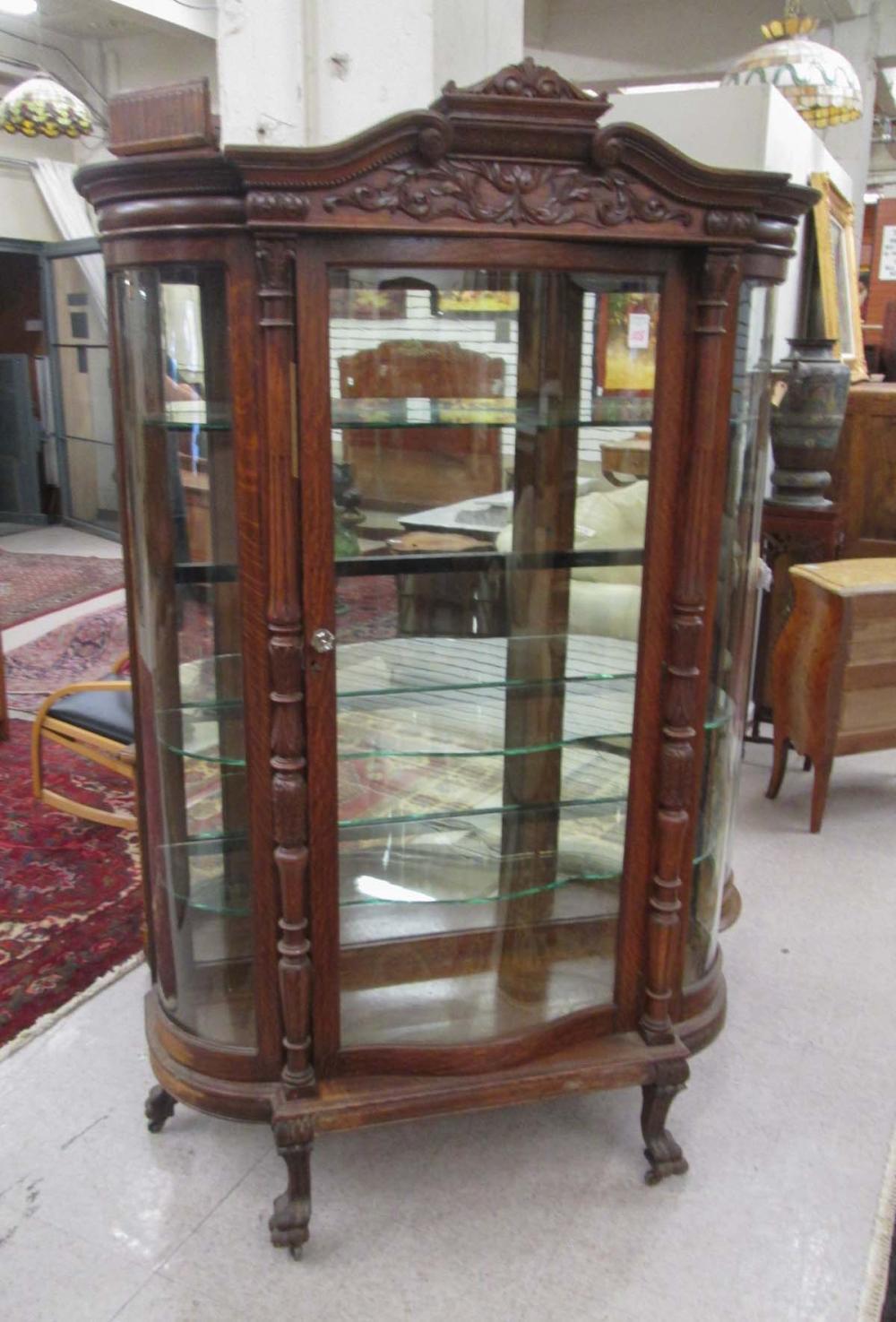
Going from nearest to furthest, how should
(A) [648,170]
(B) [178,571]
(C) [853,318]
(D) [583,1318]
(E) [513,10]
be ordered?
(A) [648,170]
(D) [583,1318]
(B) [178,571]
(E) [513,10]
(C) [853,318]

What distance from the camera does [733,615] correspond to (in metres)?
1.92

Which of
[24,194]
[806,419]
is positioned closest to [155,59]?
[24,194]

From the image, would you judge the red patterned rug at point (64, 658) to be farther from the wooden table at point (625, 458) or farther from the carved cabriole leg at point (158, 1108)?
the wooden table at point (625, 458)

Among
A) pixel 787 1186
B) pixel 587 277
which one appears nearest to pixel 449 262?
pixel 587 277

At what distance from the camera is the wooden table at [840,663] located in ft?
9.96

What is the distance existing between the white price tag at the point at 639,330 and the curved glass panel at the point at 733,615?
150 mm

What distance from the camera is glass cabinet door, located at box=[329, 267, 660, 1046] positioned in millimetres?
1695

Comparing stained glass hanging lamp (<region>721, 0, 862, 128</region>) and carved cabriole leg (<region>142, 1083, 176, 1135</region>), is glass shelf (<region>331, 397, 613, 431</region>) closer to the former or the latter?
carved cabriole leg (<region>142, 1083, 176, 1135</region>)

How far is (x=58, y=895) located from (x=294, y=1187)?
1370 mm

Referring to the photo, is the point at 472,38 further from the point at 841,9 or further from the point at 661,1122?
the point at 841,9

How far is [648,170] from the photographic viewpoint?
145 cm

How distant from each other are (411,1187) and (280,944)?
532mm

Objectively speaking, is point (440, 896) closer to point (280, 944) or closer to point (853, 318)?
point (280, 944)

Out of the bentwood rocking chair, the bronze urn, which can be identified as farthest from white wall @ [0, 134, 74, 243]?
the bronze urn
